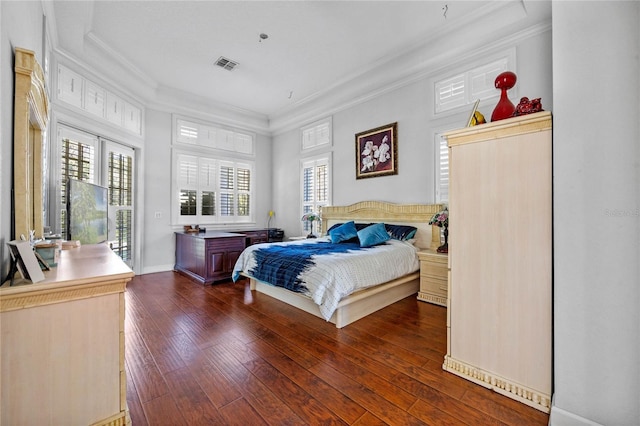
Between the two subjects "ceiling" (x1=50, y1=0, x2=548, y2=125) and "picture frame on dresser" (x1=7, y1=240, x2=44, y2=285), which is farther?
"ceiling" (x1=50, y1=0, x2=548, y2=125)

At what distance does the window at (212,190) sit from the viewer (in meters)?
5.33

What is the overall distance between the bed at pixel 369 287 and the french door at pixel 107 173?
2.32 metres

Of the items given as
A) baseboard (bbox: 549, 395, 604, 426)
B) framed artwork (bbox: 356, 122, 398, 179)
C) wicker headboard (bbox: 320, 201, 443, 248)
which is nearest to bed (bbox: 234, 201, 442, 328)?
wicker headboard (bbox: 320, 201, 443, 248)

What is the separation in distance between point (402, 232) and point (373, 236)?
48 cm

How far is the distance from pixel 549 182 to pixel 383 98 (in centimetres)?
343

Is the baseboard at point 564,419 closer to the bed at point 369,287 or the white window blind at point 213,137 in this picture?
the bed at point 369,287

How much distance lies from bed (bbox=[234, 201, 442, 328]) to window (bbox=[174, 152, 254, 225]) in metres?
2.19

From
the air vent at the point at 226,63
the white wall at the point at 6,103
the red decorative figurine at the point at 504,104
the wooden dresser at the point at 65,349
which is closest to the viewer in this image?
the wooden dresser at the point at 65,349

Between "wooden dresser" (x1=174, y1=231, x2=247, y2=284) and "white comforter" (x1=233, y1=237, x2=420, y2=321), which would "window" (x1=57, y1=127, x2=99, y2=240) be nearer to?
"wooden dresser" (x1=174, y1=231, x2=247, y2=284)

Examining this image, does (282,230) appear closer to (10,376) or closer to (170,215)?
(170,215)

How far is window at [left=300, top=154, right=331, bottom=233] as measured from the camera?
542 centimetres

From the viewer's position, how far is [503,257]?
5.56ft

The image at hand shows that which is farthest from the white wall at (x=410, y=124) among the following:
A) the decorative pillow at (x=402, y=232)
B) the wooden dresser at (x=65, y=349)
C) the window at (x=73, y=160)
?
the wooden dresser at (x=65, y=349)

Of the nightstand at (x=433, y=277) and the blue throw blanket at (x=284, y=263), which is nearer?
the blue throw blanket at (x=284, y=263)
